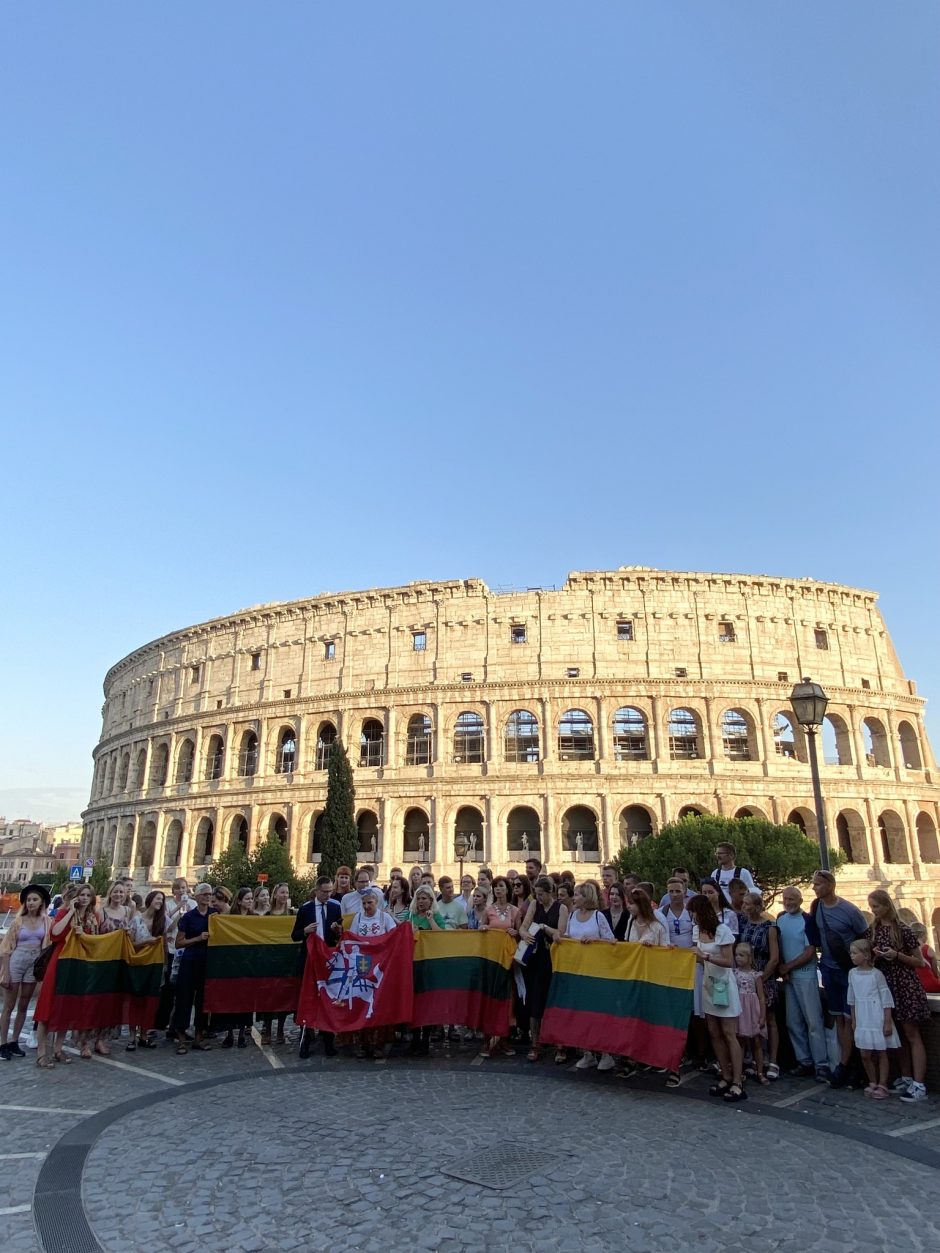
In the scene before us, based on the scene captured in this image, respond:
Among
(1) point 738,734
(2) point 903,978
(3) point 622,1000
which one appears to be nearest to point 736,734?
(1) point 738,734

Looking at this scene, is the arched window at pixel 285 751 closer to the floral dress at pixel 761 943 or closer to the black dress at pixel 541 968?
the black dress at pixel 541 968

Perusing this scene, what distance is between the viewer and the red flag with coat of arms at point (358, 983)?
9609mm

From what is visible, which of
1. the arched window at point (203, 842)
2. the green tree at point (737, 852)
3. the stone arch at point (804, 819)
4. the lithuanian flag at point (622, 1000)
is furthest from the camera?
the arched window at point (203, 842)

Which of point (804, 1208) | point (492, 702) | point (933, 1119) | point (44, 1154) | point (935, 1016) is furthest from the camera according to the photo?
point (492, 702)

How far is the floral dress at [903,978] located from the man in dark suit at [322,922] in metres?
6.39

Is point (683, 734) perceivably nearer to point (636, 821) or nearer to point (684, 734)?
point (684, 734)

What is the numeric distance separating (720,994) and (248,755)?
146 ft

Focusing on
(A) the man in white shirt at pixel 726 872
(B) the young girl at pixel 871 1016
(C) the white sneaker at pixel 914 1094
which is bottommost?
(C) the white sneaker at pixel 914 1094

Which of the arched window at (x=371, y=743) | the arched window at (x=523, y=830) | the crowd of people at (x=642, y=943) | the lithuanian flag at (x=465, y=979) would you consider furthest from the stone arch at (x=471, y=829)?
the lithuanian flag at (x=465, y=979)

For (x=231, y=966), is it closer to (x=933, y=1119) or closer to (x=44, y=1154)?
(x=44, y=1154)

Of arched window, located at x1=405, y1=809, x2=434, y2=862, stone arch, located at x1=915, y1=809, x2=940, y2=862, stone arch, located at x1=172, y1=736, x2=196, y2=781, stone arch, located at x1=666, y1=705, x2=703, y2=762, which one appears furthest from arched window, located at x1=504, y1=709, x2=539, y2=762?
stone arch, located at x1=915, y1=809, x2=940, y2=862

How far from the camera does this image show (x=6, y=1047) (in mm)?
9633

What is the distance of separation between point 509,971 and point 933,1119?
4652 mm

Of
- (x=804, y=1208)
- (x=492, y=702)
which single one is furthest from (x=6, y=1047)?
(x=492, y=702)
